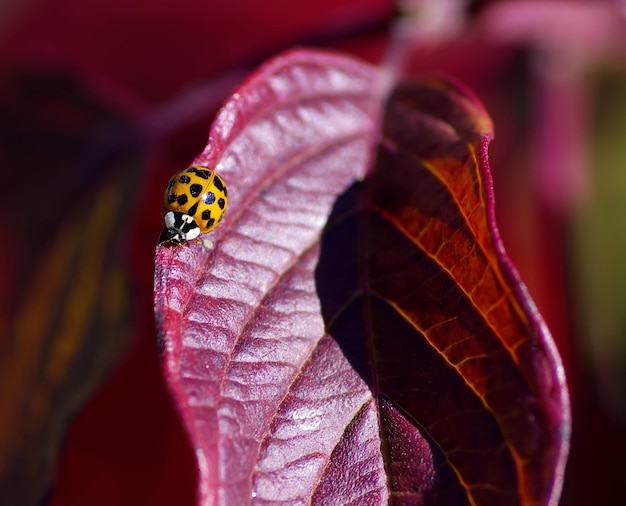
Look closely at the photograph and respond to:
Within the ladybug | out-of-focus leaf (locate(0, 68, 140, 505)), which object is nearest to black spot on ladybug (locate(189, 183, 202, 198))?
the ladybug

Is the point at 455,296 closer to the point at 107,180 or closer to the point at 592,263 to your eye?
the point at 107,180

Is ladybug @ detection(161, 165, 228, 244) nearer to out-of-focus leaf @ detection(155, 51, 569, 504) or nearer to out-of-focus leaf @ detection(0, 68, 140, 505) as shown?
out-of-focus leaf @ detection(155, 51, 569, 504)

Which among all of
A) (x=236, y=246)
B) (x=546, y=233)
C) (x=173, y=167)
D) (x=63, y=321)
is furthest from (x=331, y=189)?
(x=546, y=233)

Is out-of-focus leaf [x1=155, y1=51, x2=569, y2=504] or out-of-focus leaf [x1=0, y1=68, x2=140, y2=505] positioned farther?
out-of-focus leaf [x1=0, y1=68, x2=140, y2=505]

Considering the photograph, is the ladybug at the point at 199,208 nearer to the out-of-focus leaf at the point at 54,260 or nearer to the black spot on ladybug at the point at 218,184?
the black spot on ladybug at the point at 218,184

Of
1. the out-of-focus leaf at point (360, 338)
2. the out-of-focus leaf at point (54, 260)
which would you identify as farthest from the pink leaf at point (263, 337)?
the out-of-focus leaf at point (54, 260)
